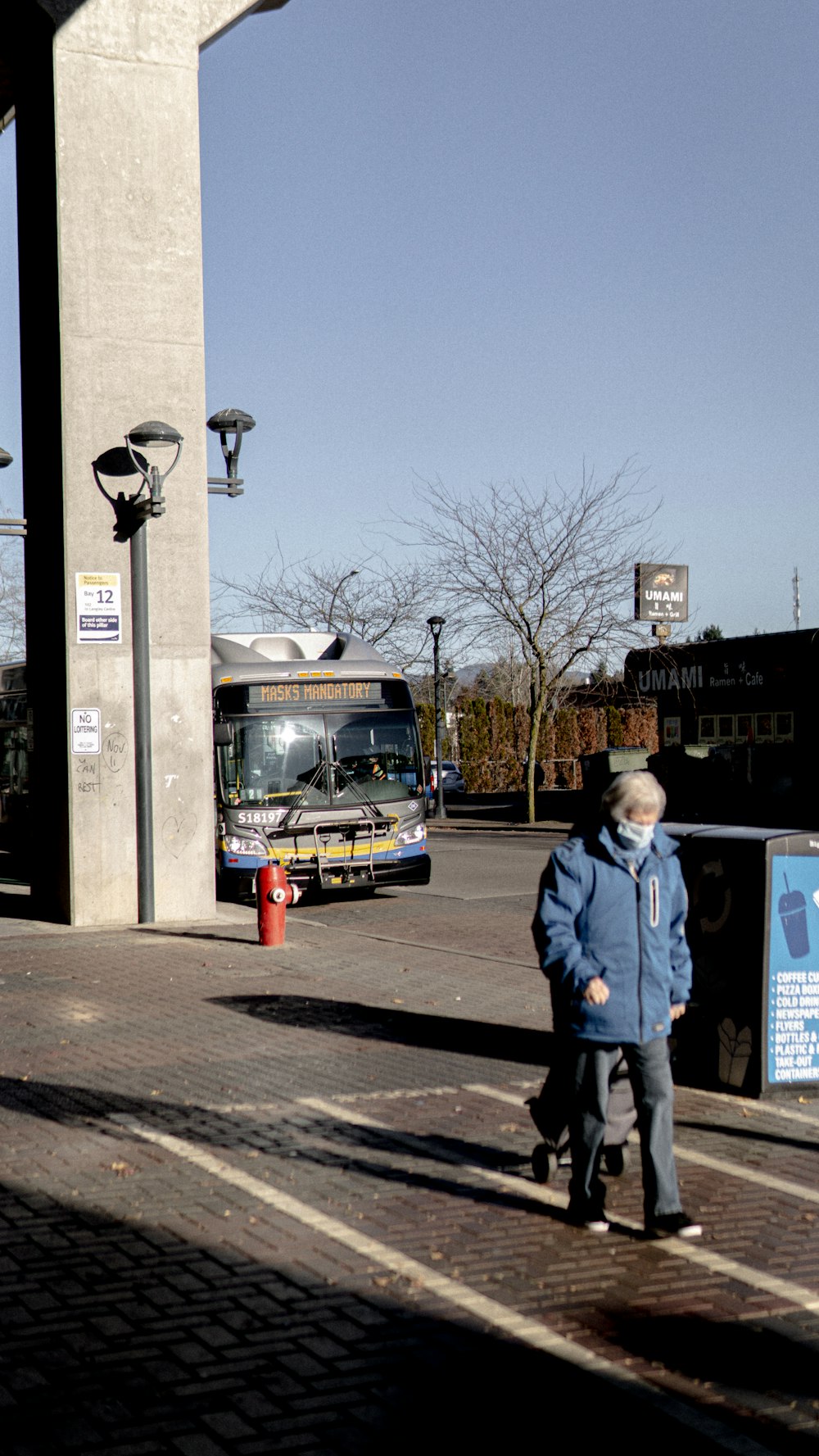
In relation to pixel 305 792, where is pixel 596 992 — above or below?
below

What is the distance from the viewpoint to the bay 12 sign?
120ft

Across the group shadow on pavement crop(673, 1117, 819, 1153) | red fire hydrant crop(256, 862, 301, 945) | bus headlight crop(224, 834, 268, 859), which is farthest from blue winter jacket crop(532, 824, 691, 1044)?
bus headlight crop(224, 834, 268, 859)

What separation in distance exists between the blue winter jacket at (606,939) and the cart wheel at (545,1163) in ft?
2.96

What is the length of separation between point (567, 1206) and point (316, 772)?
12.5 meters

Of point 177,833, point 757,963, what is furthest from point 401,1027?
point 177,833

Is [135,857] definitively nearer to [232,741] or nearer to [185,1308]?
[232,741]

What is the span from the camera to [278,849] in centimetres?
1756

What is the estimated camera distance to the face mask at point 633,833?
5340 mm

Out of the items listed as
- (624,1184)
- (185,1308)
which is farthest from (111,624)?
(185,1308)

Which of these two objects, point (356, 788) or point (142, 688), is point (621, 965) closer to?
point (142, 688)

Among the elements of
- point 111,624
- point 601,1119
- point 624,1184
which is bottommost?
point 624,1184

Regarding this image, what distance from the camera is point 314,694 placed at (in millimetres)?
18266

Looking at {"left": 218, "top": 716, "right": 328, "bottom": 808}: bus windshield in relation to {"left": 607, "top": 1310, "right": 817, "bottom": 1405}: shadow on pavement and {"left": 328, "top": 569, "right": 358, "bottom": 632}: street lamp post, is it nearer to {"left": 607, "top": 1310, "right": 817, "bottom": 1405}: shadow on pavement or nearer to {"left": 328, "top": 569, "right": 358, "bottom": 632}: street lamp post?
{"left": 607, "top": 1310, "right": 817, "bottom": 1405}: shadow on pavement

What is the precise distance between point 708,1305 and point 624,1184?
1507 millimetres
